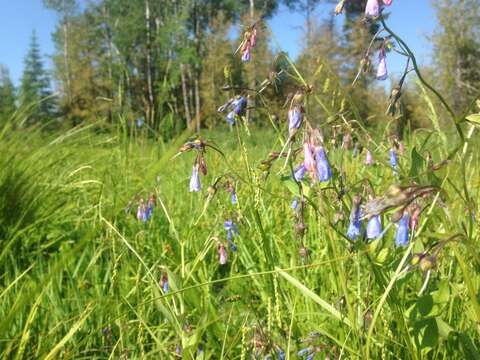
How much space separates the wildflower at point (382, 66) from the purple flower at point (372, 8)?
0.96 feet

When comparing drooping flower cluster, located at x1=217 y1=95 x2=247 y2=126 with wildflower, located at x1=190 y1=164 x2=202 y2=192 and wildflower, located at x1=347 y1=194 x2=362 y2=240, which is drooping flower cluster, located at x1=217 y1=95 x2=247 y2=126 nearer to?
wildflower, located at x1=190 y1=164 x2=202 y2=192

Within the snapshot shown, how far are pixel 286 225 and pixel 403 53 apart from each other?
127cm

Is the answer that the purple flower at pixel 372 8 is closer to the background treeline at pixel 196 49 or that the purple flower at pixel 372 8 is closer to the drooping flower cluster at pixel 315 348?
the drooping flower cluster at pixel 315 348

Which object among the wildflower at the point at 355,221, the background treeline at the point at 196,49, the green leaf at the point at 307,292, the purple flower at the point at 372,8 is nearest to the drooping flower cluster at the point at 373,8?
the purple flower at the point at 372,8

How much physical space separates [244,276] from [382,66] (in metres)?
0.75

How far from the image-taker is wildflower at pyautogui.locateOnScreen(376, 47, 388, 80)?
4.23ft

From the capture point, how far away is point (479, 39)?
24.5 meters

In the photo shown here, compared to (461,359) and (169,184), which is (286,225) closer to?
(461,359)

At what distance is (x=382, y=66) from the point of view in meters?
1.30

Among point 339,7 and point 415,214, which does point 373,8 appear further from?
point 415,214

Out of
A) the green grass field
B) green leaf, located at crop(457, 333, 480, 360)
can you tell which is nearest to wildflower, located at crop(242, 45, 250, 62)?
the green grass field

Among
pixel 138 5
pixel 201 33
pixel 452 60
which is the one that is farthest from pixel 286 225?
pixel 138 5

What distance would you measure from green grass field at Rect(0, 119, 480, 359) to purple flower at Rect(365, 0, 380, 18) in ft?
1.06

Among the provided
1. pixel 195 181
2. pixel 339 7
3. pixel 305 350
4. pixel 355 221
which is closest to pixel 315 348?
pixel 305 350
